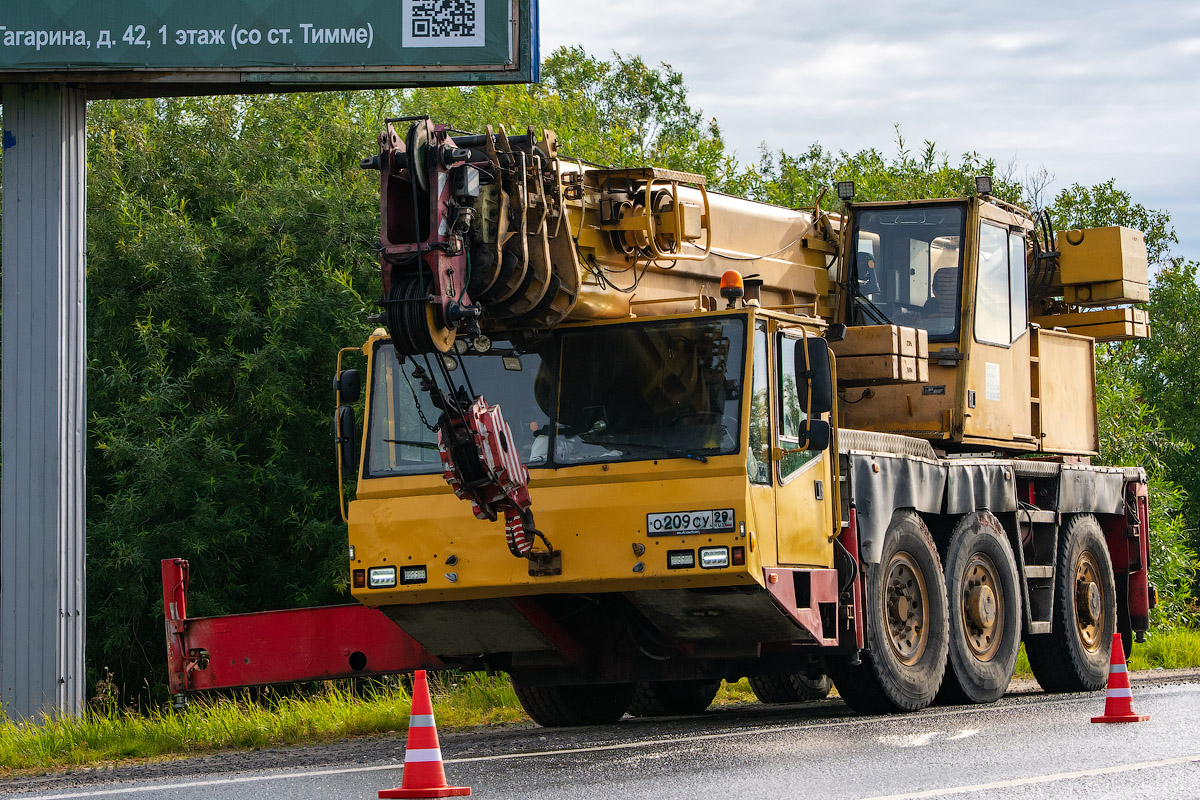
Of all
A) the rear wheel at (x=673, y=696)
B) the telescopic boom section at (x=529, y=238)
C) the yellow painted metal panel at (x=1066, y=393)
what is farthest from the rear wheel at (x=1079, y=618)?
the telescopic boom section at (x=529, y=238)

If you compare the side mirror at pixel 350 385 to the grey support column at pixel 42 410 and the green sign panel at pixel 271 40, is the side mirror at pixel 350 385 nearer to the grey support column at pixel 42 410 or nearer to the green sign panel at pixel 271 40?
the grey support column at pixel 42 410

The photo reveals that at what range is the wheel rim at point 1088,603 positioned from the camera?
14773 mm

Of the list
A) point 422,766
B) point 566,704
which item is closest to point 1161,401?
point 566,704

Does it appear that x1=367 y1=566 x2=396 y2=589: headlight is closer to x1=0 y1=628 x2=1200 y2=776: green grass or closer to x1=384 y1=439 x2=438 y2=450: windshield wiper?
x1=384 y1=439 x2=438 y2=450: windshield wiper

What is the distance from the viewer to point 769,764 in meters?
8.36

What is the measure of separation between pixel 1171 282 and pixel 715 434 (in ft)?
133

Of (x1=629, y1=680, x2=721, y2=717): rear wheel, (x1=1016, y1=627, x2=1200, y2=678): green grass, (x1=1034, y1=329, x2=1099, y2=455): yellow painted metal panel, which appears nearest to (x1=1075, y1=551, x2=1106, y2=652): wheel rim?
(x1=1034, y1=329, x2=1099, y2=455): yellow painted metal panel

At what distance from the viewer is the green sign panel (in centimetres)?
1280

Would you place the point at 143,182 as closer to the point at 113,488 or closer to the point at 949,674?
the point at 113,488

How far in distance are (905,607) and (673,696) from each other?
2.39 meters

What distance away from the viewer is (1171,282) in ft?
154

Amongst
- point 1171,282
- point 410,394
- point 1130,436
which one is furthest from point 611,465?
point 1171,282

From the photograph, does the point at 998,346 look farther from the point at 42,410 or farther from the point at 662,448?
the point at 42,410

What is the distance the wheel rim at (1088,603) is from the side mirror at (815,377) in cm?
564
